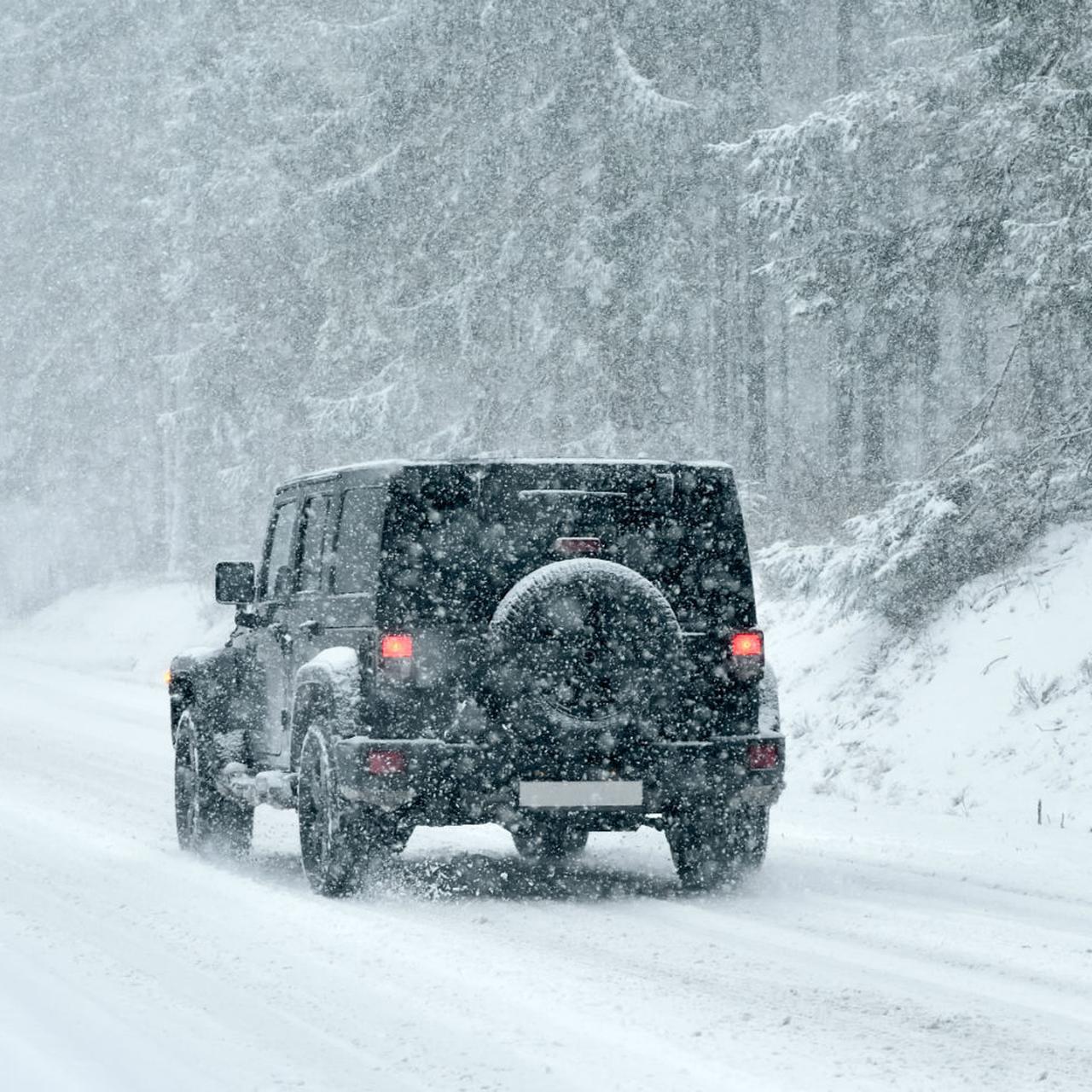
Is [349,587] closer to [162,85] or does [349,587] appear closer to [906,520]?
[906,520]

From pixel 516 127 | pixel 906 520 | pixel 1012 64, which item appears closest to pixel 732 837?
pixel 906 520

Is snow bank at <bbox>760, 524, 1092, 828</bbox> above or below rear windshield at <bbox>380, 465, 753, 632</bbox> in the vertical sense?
below

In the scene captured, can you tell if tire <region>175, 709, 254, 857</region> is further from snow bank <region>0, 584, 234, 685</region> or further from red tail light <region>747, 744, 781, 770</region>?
snow bank <region>0, 584, 234, 685</region>

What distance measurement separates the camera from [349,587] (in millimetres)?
9992

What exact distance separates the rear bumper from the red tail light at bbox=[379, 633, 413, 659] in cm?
43

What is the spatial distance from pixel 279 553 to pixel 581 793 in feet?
10.4

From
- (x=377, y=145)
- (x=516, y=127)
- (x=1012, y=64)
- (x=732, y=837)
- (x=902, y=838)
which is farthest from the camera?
(x=377, y=145)

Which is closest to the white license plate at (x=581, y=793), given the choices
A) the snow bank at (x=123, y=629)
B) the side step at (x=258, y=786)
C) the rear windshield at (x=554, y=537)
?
the rear windshield at (x=554, y=537)

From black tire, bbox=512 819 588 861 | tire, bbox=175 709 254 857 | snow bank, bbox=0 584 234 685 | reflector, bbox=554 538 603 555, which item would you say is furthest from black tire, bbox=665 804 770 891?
snow bank, bbox=0 584 234 685

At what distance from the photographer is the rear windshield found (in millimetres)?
9641

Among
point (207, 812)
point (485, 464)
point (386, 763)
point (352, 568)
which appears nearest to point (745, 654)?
point (485, 464)

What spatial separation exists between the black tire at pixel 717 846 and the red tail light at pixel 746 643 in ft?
2.88

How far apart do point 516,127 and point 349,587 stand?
59.1 ft

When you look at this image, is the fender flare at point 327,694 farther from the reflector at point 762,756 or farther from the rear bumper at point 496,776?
the reflector at point 762,756
